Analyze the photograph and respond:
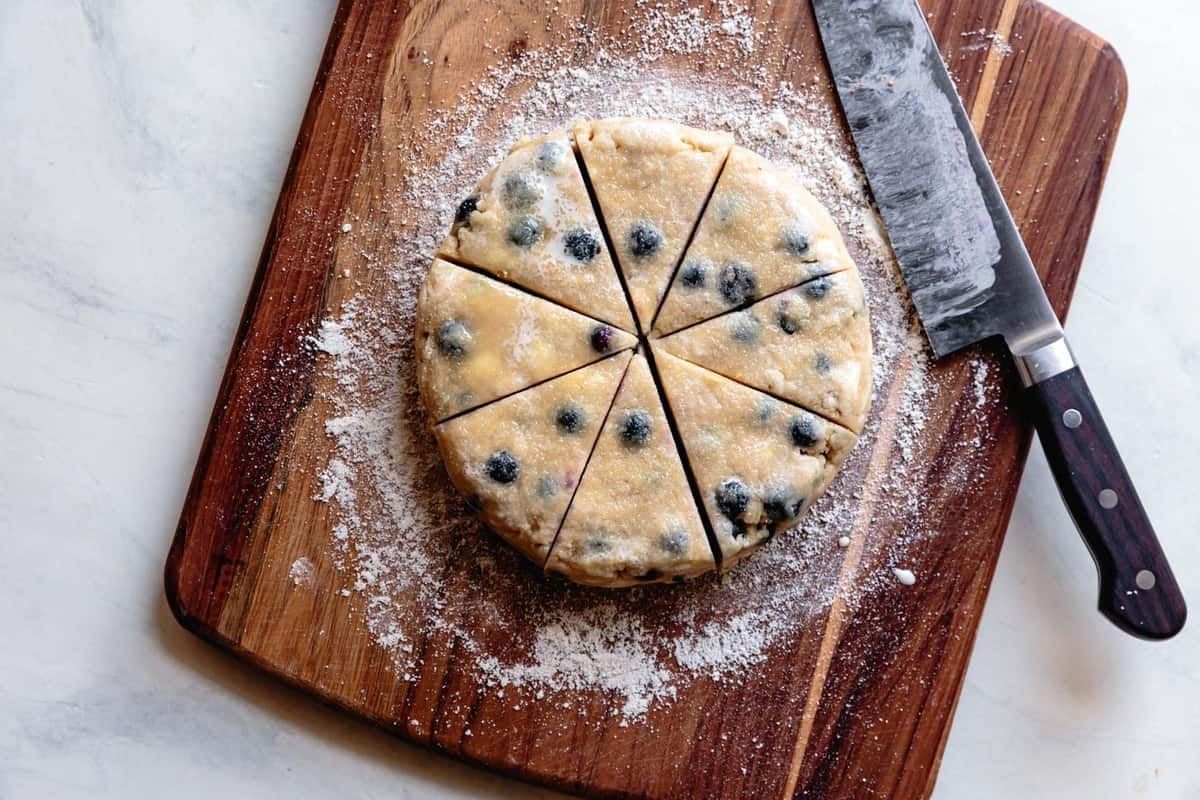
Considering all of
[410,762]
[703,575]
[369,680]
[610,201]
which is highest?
[610,201]

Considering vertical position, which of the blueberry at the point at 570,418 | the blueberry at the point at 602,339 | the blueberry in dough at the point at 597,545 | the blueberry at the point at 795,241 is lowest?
the blueberry in dough at the point at 597,545

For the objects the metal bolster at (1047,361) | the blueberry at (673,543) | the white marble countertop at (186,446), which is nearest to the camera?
the blueberry at (673,543)

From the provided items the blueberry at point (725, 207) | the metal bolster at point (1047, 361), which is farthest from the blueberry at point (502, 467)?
the metal bolster at point (1047, 361)

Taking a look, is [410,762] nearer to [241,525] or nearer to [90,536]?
[241,525]

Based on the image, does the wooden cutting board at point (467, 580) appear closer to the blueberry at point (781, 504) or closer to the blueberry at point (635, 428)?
the blueberry at point (781, 504)

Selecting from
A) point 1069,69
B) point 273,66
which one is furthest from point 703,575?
point 273,66

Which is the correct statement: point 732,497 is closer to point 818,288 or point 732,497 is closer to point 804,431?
point 804,431
